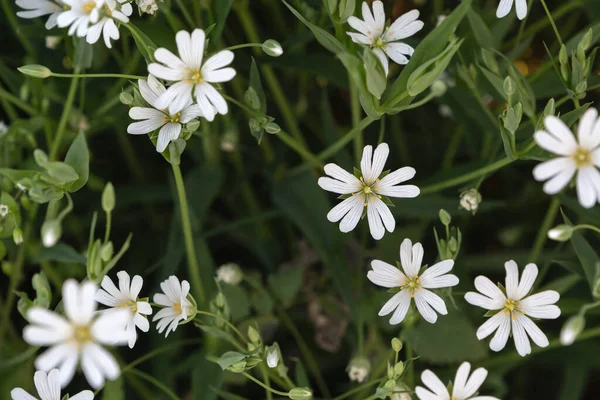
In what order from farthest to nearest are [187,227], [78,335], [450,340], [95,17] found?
[450,340], [187,227], [95,17], [78,335]

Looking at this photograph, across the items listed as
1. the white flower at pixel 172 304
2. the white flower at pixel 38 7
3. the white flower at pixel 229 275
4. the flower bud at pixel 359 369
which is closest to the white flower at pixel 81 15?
the white flower at pixel 38 7

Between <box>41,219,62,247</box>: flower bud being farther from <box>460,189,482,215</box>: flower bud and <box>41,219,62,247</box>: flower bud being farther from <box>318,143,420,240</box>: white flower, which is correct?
<box>460,189,482,215</box>: flower bud

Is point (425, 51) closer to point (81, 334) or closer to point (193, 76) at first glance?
point (193, 76)

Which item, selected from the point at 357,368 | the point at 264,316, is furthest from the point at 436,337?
the point at 264,316

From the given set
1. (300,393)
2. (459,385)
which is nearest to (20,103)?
(300,393)

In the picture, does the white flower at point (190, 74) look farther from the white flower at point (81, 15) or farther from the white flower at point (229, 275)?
the white flower at point (229, 275)

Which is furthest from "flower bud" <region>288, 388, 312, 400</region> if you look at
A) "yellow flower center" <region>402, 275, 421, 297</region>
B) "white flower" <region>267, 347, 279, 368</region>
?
"yellow flower center" <region>402, 275, 421, 297</region>
